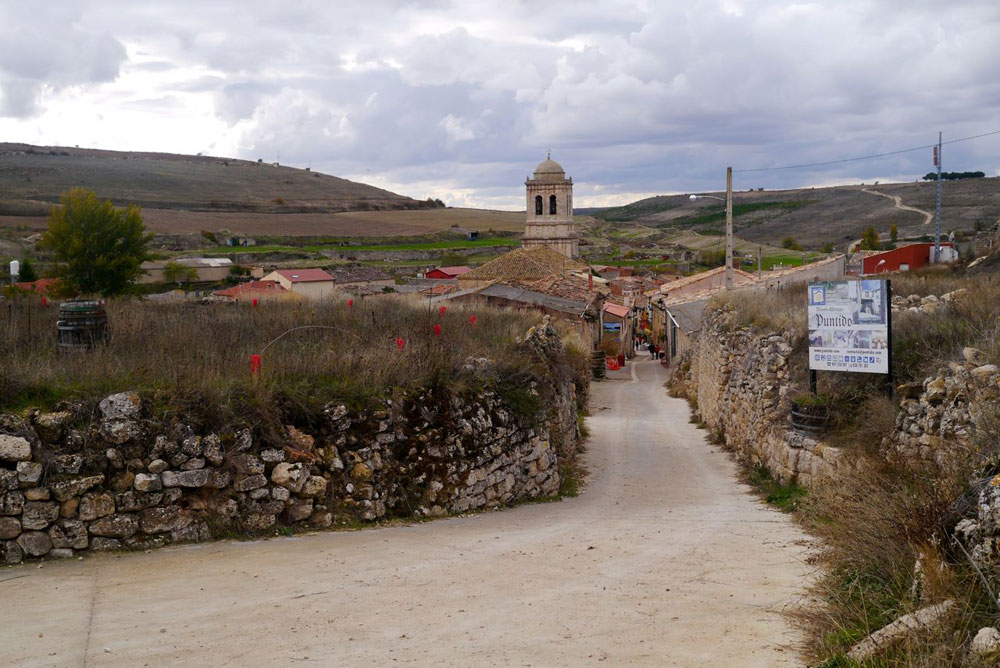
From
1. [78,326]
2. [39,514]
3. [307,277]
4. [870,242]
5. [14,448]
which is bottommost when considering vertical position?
[39,514]

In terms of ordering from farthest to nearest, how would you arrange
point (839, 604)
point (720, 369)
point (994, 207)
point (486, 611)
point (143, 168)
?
point (143, 168)
point (994, 207)
point (720, 369)
point (486, 611)
point (839, 604)

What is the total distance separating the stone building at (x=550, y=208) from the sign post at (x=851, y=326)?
6323 centimetres

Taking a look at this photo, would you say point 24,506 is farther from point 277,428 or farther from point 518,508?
point 518,508


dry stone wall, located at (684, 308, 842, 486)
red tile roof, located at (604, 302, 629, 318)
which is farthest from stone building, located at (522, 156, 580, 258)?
dry stone wall, located at (684, 308, 842, 486)

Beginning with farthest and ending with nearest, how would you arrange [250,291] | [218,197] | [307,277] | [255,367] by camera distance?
[218,197], [307,277], [250,291], [255,367]

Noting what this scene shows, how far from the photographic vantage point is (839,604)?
6.33m

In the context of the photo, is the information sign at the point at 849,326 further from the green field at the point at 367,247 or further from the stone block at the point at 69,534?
the green field at the point at 367,247

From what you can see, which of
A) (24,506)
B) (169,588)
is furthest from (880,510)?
(24,506)

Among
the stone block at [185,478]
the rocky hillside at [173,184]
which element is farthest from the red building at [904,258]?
the rocky hillside at [173,184]

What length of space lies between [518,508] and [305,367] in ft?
12.0

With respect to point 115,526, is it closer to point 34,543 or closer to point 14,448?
point 34,543

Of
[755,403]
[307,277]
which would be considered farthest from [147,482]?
[307,277]

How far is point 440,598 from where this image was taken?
7.93 meters

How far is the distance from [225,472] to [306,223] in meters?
118
